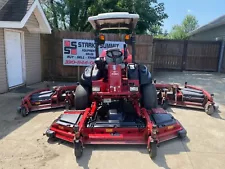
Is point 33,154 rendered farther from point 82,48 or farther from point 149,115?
point 82,48

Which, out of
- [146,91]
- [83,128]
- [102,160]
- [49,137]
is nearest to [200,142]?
[146,91]

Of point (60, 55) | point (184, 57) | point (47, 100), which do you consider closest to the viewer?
point (47, 100)

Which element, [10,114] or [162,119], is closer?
[162,119]

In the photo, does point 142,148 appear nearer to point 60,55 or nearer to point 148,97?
point 148,97

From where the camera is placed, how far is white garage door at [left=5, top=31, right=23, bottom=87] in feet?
23.7

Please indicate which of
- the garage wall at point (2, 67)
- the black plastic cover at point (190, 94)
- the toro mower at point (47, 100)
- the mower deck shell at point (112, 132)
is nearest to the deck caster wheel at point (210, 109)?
the black plastic cover at point (190, 94)

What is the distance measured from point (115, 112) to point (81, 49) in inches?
215

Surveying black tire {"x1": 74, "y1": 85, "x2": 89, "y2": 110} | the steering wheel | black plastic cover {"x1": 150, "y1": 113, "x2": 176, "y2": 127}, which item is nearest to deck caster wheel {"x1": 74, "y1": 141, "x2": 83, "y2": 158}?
black plastic cover {"x1": 150, "y1": 113, "x2": 176, "y2": 127}

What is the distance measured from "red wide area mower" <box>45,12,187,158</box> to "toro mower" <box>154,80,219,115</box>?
1.22 metres

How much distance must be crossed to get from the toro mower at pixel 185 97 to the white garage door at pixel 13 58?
5.14 meters

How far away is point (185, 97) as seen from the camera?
5688mm

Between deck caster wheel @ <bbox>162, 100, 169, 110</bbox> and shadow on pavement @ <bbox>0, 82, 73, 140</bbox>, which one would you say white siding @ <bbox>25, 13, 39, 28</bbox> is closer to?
shadow on pavement @ <bbox>0, 82, 73, 140</bbox>

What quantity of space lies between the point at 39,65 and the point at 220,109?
23.6 ft

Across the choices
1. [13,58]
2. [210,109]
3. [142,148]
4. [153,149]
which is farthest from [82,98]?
[13,58]
